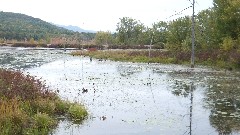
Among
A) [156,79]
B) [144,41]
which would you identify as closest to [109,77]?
[156,79]

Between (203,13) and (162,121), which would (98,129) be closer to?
(162,121)

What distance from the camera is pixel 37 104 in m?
14.2

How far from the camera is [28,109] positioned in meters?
13.7

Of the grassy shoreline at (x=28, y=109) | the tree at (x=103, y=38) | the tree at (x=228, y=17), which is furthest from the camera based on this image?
the tree at (x=103, y=38)

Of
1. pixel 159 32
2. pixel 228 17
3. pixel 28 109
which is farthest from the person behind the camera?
pixel 159 32

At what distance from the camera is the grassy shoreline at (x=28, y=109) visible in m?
11.8

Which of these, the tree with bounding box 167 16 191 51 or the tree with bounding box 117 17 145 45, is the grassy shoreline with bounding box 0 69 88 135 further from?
the tree with bounding box 117 17 145 45

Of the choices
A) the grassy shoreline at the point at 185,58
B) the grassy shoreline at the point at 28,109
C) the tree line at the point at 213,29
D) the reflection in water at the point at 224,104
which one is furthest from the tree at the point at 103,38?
the grassy shoreline at the point at 28,109

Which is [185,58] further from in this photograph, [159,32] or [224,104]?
[159,32]

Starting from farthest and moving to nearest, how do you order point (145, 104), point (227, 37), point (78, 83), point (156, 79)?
point (227, 37) < point (156, 79) < point (78, 83) < point (145, 104)

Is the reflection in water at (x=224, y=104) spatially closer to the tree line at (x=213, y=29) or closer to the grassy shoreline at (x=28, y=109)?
the grassy shoreline at (x=28, y=109)

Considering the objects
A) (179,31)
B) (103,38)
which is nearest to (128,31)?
(103,38)

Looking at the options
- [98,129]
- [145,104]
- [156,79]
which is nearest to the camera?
[98,129]

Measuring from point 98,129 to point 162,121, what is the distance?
2.76m
